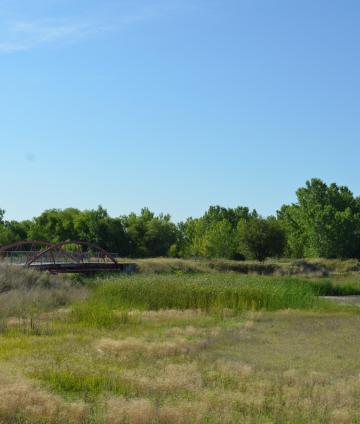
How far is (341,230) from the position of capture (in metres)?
76.0

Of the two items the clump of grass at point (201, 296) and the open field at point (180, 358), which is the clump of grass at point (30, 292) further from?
the clump of grass at point (201, 296)

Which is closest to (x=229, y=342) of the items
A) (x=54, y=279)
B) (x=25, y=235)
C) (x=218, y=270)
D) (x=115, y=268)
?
(x=54, y=279)

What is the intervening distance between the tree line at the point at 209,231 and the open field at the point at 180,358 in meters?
48.4

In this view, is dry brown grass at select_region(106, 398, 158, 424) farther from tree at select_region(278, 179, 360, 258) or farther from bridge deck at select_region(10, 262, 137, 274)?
tree at select_region(278, 179, 360, 258)

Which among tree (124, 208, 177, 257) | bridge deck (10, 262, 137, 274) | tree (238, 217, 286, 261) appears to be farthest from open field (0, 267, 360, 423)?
tree (124, 208, 177, 257)

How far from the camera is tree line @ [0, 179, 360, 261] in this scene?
76.8 metres

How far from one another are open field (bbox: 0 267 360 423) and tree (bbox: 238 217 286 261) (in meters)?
37.3

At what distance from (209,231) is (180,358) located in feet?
244

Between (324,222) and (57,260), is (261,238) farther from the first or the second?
(57,260)

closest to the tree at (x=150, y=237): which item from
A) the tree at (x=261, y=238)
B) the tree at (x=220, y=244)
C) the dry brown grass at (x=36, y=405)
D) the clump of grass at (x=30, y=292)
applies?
the tree at (x=220, y=244)

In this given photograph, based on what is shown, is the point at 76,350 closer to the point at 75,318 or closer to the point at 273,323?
the point at 75,318

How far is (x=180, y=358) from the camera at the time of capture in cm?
1466

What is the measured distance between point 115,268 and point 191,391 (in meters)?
39.3

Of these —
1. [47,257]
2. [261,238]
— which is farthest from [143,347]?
[261,238]
